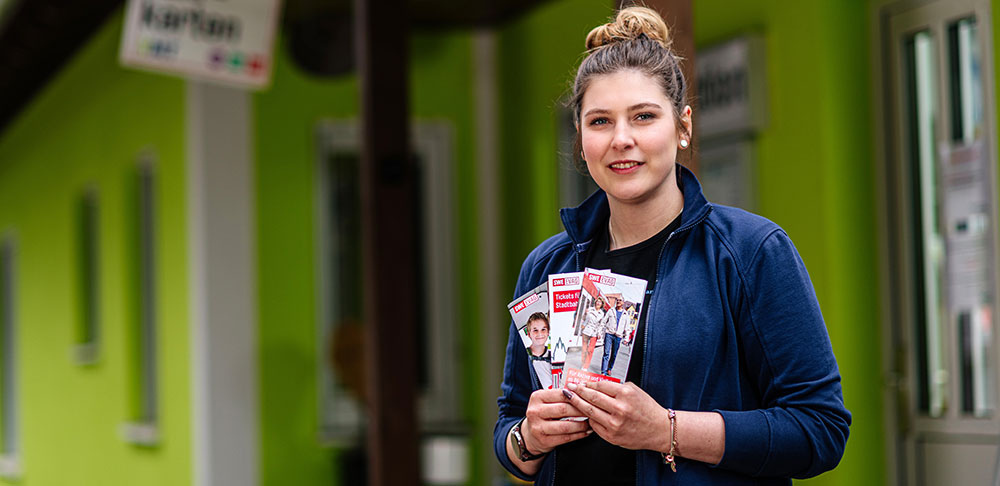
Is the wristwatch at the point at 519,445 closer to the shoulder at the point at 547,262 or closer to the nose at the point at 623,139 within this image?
the shoulder at the point at 547,262

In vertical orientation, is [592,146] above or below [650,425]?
above

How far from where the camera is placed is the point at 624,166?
1.85 meters

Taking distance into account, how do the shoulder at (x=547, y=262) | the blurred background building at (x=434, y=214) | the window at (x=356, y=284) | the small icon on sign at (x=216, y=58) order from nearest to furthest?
1. the shoulder at (x=547, y=262)
2. the blurred background building at (x=434, y=214)
3. the small icon on sign at (x=216, y=58)
4. the window at (x=356, y=284)

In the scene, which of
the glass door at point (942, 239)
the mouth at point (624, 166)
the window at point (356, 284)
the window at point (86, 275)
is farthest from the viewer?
the window at point (86, 275)

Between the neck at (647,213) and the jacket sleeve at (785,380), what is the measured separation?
168 millimetres

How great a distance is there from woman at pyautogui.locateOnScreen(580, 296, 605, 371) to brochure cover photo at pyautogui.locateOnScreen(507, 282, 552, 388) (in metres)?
0.06

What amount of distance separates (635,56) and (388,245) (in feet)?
11.6

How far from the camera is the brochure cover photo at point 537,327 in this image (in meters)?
1.87

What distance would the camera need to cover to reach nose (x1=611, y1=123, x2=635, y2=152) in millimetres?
1833

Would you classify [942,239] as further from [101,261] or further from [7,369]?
[7,369]

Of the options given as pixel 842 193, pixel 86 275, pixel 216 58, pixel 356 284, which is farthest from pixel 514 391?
pixel 86 275

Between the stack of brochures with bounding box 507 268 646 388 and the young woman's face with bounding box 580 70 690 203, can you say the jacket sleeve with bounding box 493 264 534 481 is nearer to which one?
the stack of brochures with bounding box 507 268 646 388

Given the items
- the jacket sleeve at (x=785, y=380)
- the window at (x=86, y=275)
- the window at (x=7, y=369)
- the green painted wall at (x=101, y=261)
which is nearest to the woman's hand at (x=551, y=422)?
the jacket sleeve at (x=785, y=380)

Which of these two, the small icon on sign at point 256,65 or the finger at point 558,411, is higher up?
the small icon on sign at point 256,65
